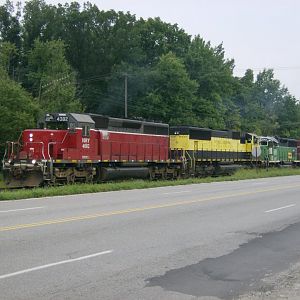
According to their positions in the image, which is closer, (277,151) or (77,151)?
(77,151)

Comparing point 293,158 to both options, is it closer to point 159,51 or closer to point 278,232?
point 159,51

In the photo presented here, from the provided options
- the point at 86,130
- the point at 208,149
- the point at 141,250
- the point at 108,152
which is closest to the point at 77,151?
the point at 86,130

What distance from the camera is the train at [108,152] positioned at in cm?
2543

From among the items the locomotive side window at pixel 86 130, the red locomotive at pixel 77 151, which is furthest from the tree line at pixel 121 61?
the locomotive side window at pixel 86 130

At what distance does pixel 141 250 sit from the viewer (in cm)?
966

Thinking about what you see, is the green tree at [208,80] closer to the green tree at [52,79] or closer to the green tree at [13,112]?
the green tree at [52,79]

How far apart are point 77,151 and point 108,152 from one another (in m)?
3.14

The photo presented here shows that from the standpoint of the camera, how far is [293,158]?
66.4 metres

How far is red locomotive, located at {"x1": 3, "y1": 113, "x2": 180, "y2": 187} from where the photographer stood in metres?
25.2

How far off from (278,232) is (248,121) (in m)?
93.4

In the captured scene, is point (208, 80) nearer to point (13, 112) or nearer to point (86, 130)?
point (13, 112)

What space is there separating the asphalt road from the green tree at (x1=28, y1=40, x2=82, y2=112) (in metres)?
28.6

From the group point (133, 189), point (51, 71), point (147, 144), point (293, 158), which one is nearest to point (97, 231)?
point (133, 189)

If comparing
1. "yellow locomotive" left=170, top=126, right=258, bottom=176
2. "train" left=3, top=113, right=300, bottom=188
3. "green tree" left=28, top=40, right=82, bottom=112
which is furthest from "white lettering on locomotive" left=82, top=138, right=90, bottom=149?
"green tree" left=28, top=40, right=82, bottom=112
